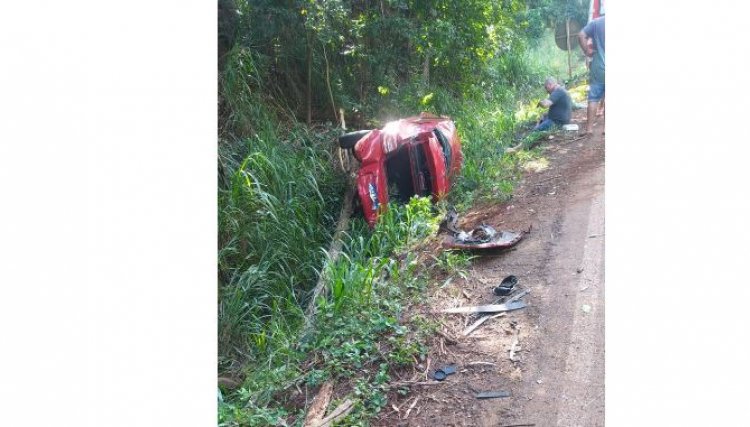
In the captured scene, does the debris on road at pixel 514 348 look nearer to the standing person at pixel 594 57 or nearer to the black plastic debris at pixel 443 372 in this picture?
the black plastic debris at pixel 443 372

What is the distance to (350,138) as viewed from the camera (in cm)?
266

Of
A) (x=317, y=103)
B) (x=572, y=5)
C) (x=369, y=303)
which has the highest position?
(x=572, y=5)

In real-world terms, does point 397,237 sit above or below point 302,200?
below

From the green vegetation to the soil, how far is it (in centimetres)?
15

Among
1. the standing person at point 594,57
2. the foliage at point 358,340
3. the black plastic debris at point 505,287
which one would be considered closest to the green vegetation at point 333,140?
the foliage at point 358,340

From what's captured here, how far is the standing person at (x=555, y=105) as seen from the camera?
2.23 metres

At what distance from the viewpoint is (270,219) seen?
2.33 meters

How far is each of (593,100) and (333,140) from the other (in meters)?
1.14

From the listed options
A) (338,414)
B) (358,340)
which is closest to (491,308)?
(358,340)

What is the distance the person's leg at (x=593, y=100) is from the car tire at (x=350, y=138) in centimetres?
100
